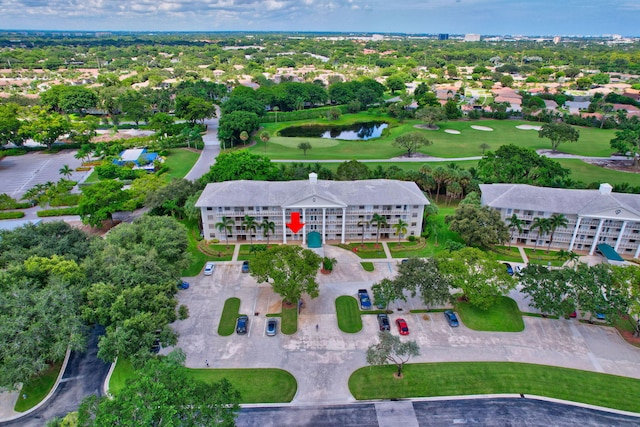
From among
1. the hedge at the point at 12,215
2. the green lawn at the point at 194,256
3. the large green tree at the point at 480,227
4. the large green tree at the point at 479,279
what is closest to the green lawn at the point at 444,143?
the green lawn at the point at 194,256

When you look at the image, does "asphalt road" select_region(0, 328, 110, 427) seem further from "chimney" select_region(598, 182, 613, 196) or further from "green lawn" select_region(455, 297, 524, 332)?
"chimney" select_region(598, 182, 613, 196)

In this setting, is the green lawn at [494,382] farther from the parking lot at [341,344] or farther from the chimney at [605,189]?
the chimney at [605,189]

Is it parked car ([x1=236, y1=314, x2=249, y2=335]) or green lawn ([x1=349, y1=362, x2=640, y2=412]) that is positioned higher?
parked car ([x1=236, y1=314, x2=249, y2=335])

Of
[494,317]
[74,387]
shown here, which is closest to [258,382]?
[74,387]

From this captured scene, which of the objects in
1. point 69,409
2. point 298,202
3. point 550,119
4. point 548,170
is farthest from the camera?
point 550,119

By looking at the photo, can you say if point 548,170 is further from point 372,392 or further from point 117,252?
point 117,252

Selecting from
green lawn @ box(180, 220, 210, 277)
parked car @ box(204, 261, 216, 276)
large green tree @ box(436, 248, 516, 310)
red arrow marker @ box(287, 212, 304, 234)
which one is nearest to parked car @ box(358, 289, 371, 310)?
large green tree @ box(436, 248, 516, 310)

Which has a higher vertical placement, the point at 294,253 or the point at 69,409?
the point at 294,253

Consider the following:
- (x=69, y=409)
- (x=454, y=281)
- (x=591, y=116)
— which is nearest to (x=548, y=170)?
(x=454, y=281)
